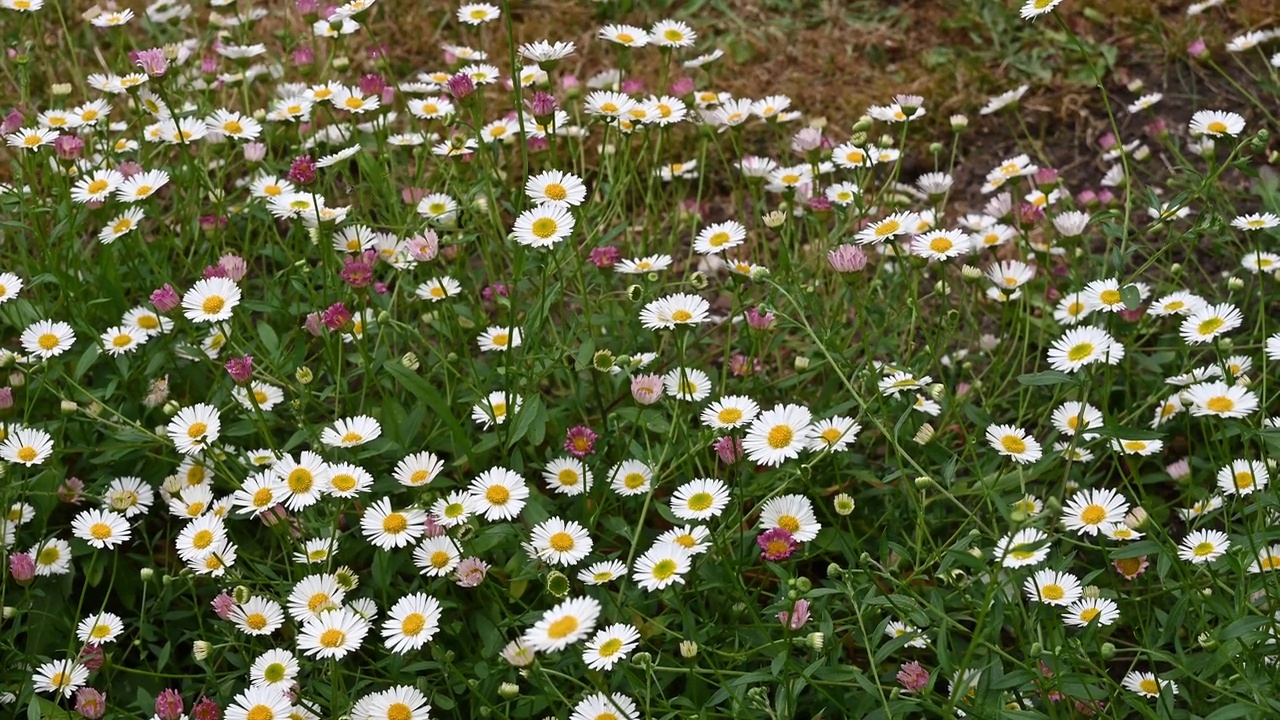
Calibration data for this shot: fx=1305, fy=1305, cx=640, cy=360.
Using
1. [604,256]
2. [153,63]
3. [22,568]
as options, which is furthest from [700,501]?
[153,63]

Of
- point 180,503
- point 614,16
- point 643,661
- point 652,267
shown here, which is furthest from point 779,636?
point 614,16

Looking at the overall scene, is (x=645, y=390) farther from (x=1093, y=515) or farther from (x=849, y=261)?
(x=1093, y=515)

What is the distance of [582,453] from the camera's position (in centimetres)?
216

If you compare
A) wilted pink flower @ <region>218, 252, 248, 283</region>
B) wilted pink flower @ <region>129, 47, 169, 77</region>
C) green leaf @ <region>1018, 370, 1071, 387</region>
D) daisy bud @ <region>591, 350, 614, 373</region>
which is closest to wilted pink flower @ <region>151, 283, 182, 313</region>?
wilted pink flower @ <region>218, 252, 248, 283</region>

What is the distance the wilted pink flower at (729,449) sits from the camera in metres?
2.10

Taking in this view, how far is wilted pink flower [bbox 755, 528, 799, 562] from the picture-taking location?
201cm

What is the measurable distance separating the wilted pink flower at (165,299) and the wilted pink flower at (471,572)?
28.5 inches

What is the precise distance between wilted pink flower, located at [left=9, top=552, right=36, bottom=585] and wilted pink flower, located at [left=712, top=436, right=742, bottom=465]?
1.12 meters

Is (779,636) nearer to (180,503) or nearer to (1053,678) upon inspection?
(1053,678)

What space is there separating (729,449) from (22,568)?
3.74 feet

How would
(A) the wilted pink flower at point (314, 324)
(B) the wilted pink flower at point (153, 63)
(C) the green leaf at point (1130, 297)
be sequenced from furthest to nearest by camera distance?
1. (B) the wilted pink flower at point (153, 63)
2. (A) the wilted pink flower at point (314, 324)
3. (C) the green leaf at point (1130, 297)

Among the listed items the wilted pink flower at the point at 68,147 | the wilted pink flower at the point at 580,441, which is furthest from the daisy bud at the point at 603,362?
the wilted pink flower at the point at 68,147

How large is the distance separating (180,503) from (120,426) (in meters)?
0.19

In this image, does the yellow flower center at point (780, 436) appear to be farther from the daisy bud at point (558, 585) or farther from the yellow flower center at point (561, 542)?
the daisy bud at point (558, 585)
